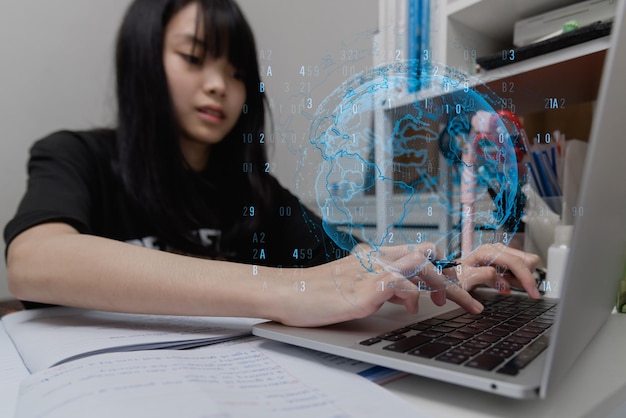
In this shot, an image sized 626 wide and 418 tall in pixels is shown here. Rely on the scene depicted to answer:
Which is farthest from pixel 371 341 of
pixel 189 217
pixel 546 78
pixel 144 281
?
pixel 189 217

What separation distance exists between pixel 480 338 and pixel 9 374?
384mm

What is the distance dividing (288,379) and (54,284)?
12.6 inches

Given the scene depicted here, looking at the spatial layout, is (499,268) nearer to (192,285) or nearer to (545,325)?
(545,325)

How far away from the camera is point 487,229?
0.36 meters

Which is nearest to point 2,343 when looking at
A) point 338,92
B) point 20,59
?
point 338,92

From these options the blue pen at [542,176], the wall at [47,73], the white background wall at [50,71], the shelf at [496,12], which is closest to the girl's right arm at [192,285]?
the blue pen at [542,176]

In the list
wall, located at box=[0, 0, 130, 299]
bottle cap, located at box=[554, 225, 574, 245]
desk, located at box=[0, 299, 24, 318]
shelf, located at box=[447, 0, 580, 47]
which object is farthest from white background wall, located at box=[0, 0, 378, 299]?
bottle cap, located at box=[554, 225, 574, 245]

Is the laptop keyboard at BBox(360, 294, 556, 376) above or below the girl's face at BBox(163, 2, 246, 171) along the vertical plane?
below

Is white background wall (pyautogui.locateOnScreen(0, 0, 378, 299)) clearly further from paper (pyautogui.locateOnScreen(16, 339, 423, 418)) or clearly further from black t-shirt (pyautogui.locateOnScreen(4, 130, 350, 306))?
paper (pyautogui.locateOnScreen(16, 339, 423, 418))

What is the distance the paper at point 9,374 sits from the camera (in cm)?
26

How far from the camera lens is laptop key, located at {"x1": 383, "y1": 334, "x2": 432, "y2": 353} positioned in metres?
0.29

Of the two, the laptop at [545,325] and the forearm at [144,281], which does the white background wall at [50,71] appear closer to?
the forearm at [144,281]

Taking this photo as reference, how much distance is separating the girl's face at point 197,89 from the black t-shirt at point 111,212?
0.35 feet

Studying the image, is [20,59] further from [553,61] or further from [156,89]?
[553,61]
